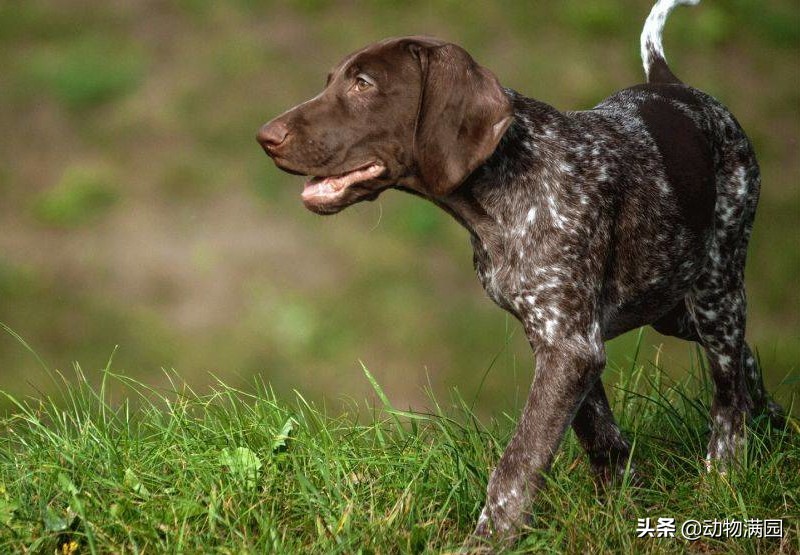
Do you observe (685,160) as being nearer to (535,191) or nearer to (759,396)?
(535,191)

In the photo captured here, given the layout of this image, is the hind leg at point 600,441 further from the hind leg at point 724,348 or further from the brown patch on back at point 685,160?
the brown patch on back at point 685,160

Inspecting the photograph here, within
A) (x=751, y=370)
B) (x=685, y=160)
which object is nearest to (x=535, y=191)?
(x=685, y=160)

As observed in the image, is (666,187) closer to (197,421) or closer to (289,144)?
(289,144)

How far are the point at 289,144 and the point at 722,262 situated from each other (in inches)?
94.3

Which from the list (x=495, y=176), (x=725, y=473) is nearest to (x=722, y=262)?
(x=725, y=473)

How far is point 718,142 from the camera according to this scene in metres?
6.01

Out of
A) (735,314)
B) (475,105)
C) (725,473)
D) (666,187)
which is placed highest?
(475,105)

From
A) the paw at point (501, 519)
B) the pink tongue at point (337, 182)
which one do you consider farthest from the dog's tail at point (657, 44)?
the paw at point (501, 519)

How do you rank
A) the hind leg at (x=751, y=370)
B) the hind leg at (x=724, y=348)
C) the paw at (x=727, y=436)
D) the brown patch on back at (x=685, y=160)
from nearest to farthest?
the brown patch on back at (x=685, y=160) → the paw at (x=727, y=436) → the hind leg at (x=724, y=348) → the hind leg at (x=751, y=370)

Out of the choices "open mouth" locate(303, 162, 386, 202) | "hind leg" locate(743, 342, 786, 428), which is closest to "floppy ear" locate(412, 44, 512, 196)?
"open mouth" locate(303, 162, 386, 202)

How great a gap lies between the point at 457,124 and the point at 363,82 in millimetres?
428

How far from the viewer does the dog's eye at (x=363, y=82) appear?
4.86 metres

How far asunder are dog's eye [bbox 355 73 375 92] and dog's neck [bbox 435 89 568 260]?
546 millimetres

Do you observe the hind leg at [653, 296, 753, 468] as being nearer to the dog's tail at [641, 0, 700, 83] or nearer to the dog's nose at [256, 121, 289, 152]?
the dog's tail at [641, 0, 700, 83]
